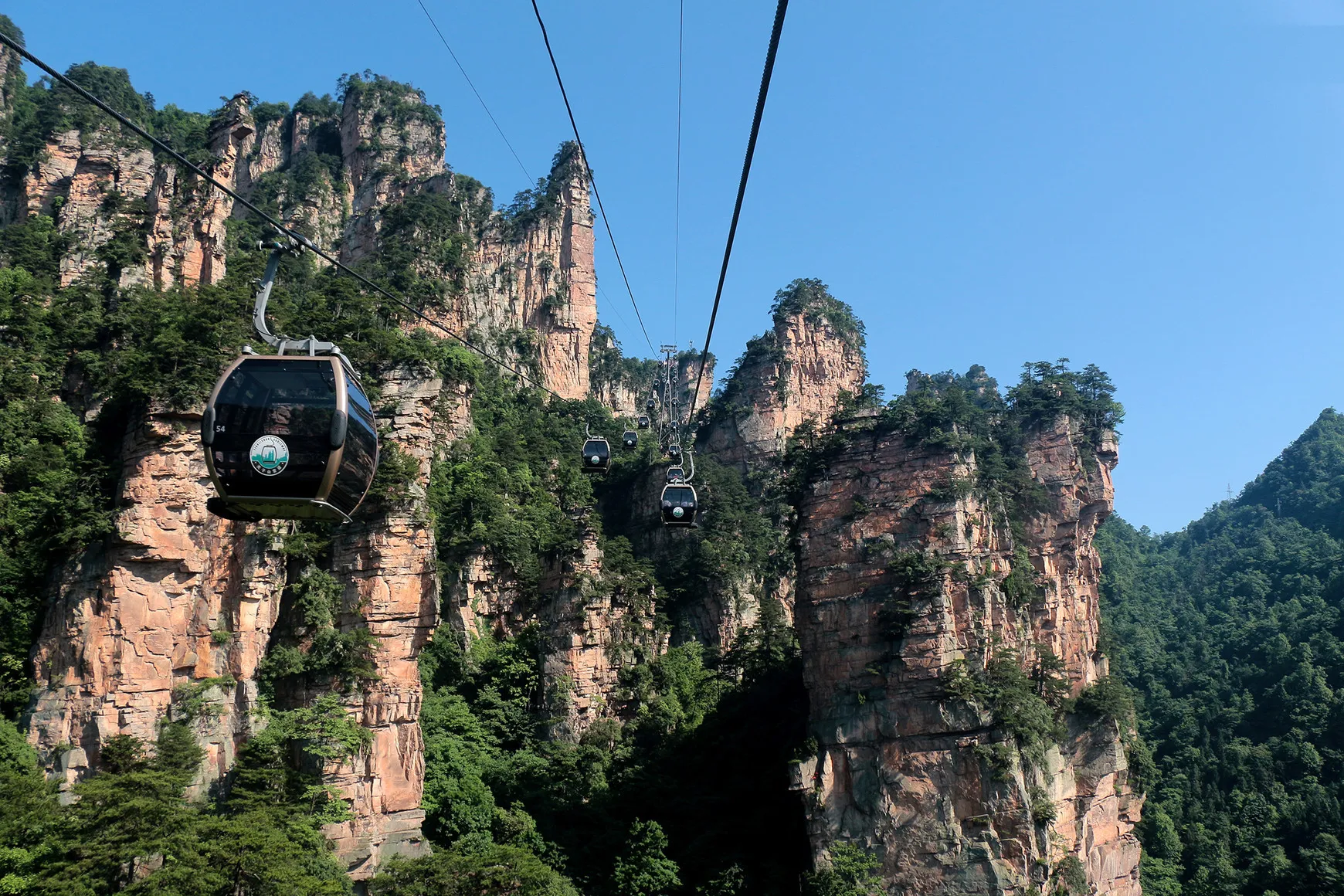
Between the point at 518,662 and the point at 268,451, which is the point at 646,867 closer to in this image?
the point at 518,662

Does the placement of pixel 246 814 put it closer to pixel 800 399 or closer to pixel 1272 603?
pixel 800 399

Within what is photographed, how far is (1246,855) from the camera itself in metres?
44.6

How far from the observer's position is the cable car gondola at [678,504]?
2266 centimetres

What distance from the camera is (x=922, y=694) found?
31625 mm

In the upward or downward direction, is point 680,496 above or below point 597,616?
above

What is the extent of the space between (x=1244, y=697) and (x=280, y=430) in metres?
52.4

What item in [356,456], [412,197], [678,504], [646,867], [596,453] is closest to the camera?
[356,456]

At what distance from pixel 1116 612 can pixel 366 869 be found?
170 ft

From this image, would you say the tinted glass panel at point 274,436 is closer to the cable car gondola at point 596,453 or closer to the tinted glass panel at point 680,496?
the tinted glass panel at point 680,496

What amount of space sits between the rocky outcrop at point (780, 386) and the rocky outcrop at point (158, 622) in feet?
124

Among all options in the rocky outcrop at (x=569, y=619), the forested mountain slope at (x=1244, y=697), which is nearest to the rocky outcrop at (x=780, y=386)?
the forested mountain slope at (x=1244, y=697)

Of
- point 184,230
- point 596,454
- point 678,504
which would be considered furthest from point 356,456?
point 184,230

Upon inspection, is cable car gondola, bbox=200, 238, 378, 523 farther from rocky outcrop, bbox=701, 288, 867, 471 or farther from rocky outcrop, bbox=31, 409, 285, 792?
rocky outcrop, bbox=701, 288, 867, 471

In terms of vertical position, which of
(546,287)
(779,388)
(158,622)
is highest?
(546,287)
